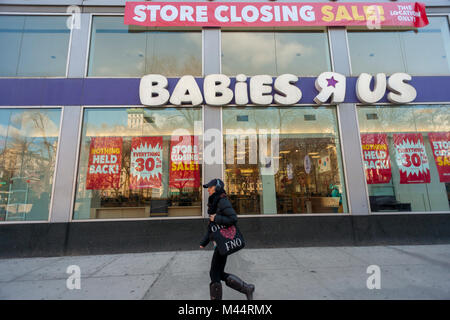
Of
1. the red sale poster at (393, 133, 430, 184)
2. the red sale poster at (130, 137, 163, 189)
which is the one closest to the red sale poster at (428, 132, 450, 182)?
the red sale poster at (393, 133, 430, 184)

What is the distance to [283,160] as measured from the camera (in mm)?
7477

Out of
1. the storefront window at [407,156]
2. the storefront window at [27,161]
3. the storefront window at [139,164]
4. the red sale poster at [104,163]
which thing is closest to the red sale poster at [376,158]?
the storefront window at [407,156]

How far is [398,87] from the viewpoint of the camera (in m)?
7.41

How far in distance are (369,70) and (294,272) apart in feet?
24.8

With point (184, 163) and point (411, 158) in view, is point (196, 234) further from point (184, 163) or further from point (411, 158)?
point (411, 158)

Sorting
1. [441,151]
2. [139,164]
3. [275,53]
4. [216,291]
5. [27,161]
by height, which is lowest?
[216,291]

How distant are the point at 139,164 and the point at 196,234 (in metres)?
2.92

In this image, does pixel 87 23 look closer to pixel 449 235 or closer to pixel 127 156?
pixel 127 156

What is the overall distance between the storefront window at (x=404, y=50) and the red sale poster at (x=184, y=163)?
637 cm

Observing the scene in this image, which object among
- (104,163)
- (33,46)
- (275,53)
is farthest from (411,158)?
(33,46)

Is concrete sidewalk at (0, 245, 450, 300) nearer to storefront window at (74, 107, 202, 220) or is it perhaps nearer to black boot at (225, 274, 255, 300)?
black boot at (225, 274, 255, 300)

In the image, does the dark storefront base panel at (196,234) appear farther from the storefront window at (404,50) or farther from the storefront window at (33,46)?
the storefront window at (404,50)
